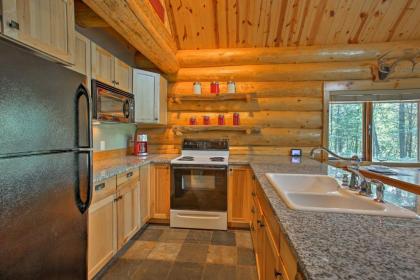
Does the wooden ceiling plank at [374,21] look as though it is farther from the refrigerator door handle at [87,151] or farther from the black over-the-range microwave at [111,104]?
the refrigerator door handle at [87,151]

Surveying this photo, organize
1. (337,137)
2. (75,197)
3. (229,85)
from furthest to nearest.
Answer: (337,137) → (229,85) → (75,197)

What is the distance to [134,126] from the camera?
11.9 feet

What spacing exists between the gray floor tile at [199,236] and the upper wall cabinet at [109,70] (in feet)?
6.61

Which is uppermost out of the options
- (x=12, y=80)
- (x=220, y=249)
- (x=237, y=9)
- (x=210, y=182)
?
(x=237, y=9)

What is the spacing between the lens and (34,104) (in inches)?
41.0

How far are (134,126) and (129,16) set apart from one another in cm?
201

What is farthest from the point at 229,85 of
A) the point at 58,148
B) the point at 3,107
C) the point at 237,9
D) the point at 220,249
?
the point at 3,107

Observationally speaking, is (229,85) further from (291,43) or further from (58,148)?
(58,148)

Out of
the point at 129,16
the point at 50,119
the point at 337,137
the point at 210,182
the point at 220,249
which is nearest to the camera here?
the point at 50,119

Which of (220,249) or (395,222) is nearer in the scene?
(395,222)

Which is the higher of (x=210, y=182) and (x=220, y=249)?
(x=210, y=182)

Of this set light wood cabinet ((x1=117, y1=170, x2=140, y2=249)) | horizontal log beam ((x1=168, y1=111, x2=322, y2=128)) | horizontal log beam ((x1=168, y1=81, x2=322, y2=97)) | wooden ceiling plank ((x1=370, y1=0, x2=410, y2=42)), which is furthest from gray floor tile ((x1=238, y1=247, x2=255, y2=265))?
wooden ceiling plank ((x1=370, y1=0, x2=410, y2=42))

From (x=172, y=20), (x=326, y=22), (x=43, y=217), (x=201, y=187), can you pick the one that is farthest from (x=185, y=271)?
(x=326, y=22)

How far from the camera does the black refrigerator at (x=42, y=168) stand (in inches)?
36.5
